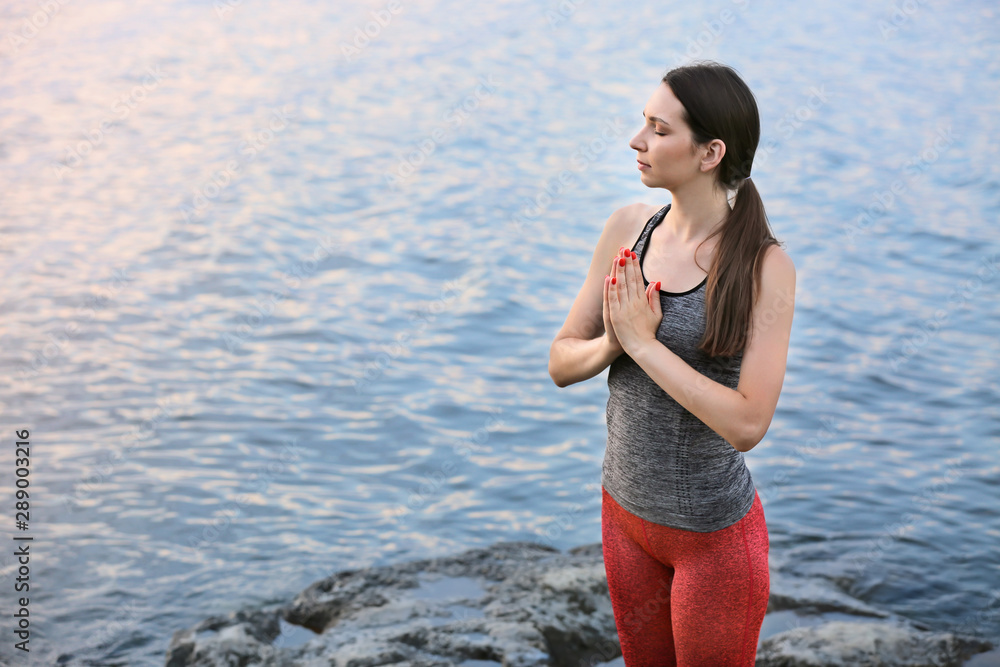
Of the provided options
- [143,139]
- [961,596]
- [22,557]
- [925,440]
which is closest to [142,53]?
[143,139]

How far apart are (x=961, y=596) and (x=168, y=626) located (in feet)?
14.1

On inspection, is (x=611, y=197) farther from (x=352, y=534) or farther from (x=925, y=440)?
(x=352, y=534)

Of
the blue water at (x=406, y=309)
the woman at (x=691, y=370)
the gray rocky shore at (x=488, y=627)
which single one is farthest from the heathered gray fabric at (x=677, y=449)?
the blue water at (x=406, y=309)

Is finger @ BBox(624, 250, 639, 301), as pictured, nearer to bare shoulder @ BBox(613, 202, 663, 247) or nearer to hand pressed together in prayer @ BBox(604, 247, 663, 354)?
hand pressed together in prayer @ BBox(604, 247, 663, 354)

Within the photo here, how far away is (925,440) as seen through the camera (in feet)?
22.7

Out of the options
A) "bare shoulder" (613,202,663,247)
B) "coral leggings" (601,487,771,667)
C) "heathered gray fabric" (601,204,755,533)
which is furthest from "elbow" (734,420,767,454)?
"bare shoulder" (613,202,663,247)

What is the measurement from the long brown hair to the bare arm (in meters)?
0.32

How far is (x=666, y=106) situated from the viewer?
7.84ft

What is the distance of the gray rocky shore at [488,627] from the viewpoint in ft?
13.6

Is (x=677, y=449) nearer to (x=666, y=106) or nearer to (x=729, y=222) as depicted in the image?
(x=729, y=222)

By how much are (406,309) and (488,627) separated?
4965mm

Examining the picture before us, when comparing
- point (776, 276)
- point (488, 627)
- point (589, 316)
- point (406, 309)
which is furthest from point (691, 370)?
point (406, 309)

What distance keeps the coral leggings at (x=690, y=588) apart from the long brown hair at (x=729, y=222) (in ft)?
1.66

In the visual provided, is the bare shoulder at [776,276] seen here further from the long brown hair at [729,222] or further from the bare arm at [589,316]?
the bare arm at [589,316]
